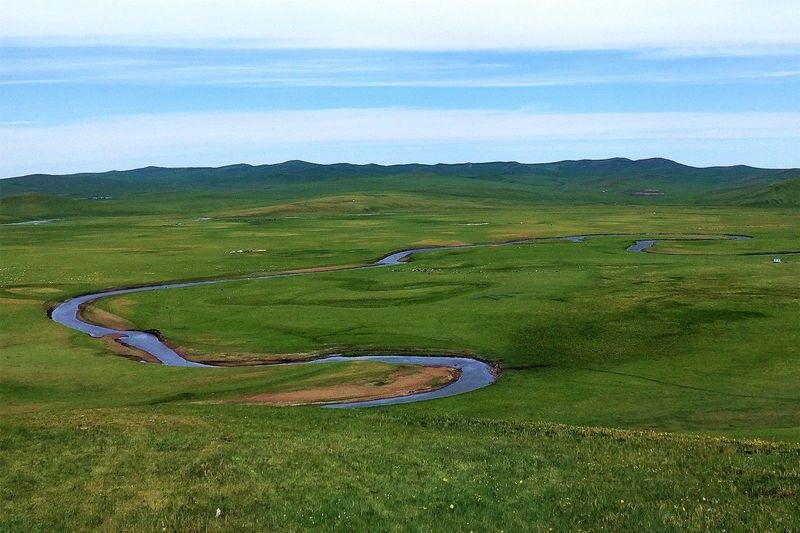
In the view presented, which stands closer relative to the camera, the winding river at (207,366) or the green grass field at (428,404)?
the green grass field at (428,404)

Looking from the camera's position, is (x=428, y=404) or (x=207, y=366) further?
(x=207, y=366)

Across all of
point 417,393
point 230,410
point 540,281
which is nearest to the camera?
point 230,410

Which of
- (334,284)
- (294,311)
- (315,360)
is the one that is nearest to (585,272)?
(334,284)

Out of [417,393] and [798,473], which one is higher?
[798,473]

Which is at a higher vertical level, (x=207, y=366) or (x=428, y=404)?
(x=428, y=404)

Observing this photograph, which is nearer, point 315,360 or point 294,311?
point 315,360

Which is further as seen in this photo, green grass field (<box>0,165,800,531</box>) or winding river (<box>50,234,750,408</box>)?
winding river (<box>50,234,750,408</box>)

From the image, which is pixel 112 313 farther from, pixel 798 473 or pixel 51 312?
pixel 798 473

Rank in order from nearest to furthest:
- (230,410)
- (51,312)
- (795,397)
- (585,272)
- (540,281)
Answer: (230,410) < (795,397) < (51,312) < (540,281) < (585,272)
